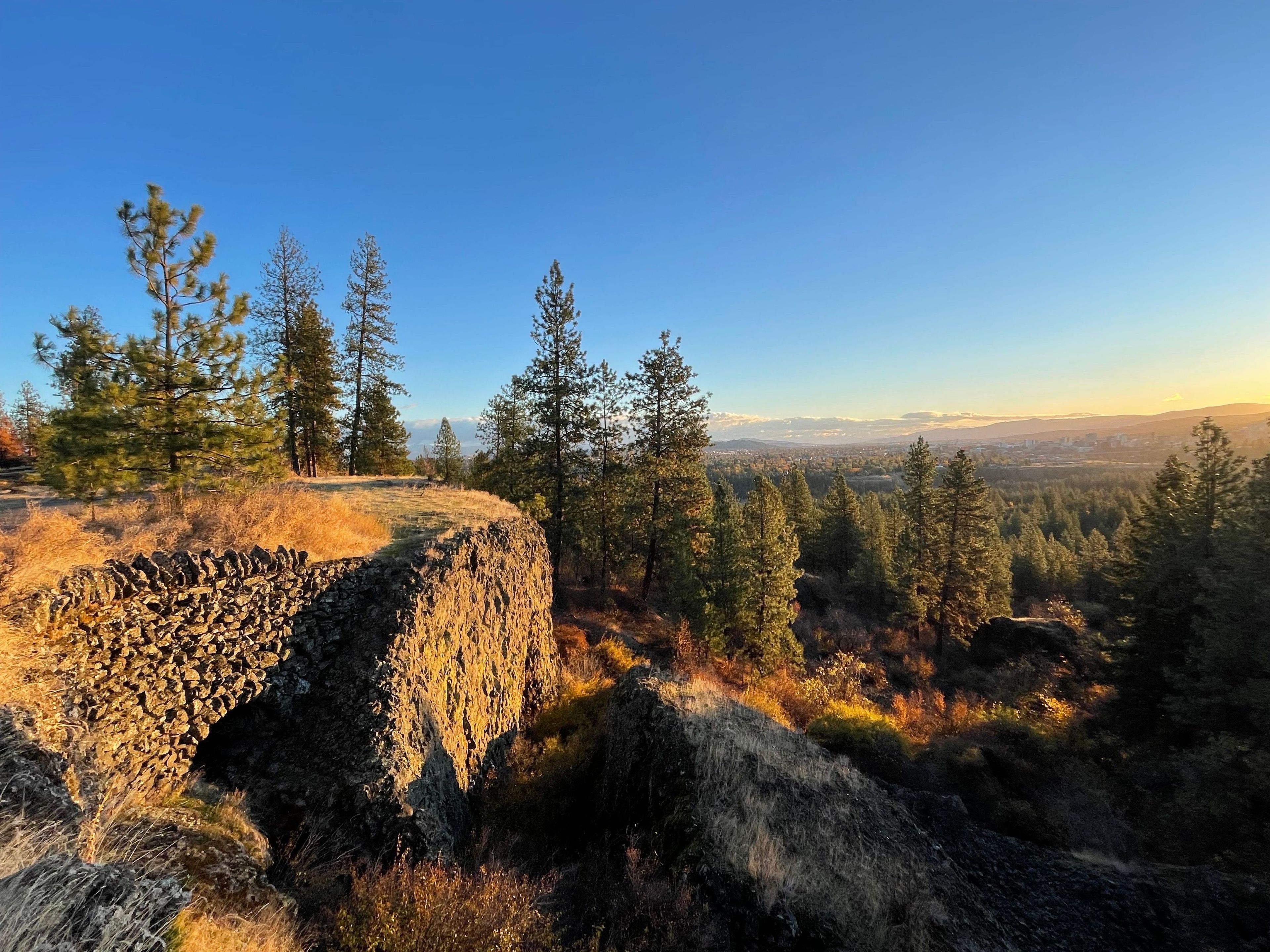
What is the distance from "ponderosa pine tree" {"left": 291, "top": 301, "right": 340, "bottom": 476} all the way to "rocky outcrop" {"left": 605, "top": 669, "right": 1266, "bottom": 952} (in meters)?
22.1

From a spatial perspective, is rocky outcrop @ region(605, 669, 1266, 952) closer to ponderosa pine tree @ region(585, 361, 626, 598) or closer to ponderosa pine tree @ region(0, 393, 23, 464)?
ponderosa pine tree @ region(585, 361, 626, 598)

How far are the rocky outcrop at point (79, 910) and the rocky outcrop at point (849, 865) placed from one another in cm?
574

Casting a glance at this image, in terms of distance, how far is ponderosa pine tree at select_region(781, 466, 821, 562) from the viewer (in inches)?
2030

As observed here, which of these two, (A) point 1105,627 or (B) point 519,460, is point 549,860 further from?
(A) point 1105,627

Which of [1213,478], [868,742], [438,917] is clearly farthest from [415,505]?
[1213,478]

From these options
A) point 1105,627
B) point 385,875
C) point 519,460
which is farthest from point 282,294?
point 1105,627

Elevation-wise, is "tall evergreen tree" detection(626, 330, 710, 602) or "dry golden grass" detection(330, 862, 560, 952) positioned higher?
"tall evergreen tree" detection(626, 330, 710, 602)

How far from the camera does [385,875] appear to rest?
5.19 metres

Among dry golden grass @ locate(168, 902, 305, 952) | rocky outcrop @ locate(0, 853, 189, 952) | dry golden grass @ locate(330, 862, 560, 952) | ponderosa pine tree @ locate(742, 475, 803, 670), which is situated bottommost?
ponderosa pine tree @ locate(742, 475, 803, 670)

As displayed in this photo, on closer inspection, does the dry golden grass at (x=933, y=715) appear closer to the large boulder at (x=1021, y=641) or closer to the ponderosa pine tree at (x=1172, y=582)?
the ponderosa pine tree at (x=1172, y=582)

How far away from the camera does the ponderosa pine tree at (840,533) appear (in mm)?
50938

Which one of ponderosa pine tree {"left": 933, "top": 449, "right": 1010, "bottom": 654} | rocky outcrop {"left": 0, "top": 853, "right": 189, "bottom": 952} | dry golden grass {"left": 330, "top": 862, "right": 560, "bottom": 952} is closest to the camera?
rocky outcrop {"left": 0, "top": 853, "right": 189, "bottom": 952}

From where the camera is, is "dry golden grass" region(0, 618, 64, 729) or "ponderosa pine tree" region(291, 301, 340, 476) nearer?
"dry golden grass" region(0, 618, 64, 729)

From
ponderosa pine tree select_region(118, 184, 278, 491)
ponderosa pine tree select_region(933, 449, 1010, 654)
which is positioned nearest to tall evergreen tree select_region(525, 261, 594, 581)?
ponderosa pine tree select_region(118, 184, 278, 491)
